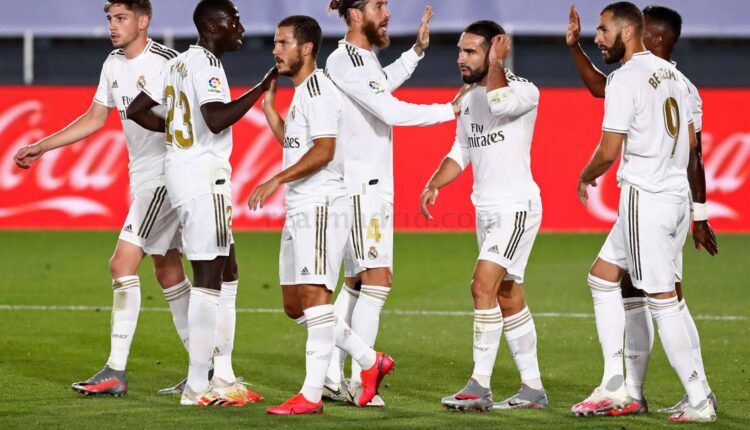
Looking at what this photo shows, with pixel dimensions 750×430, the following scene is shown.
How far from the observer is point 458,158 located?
7.30 metres

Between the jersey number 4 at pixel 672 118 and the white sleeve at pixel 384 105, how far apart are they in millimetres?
1104

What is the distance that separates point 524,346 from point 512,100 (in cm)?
136

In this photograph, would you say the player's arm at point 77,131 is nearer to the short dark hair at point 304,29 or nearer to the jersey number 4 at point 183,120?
the jersey number 4 at point 183,120

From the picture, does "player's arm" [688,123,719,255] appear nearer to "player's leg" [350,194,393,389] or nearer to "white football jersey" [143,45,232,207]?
"player's leg" [350,194,393,389]

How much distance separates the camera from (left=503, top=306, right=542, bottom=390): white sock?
6945mm

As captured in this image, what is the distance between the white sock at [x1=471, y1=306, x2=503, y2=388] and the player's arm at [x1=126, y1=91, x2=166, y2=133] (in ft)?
6.86

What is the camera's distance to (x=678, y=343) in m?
6.43

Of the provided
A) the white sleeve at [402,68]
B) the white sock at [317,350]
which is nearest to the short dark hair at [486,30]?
the white sleeve at [402,68]

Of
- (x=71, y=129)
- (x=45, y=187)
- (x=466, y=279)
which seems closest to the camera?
(x=71, y=129)

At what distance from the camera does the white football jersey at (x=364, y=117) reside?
693cm

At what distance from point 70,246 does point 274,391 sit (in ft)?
29.1

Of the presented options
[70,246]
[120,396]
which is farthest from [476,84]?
[70,246]

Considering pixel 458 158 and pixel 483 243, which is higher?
pixel 458 158

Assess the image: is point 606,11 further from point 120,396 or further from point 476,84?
point 120,396
